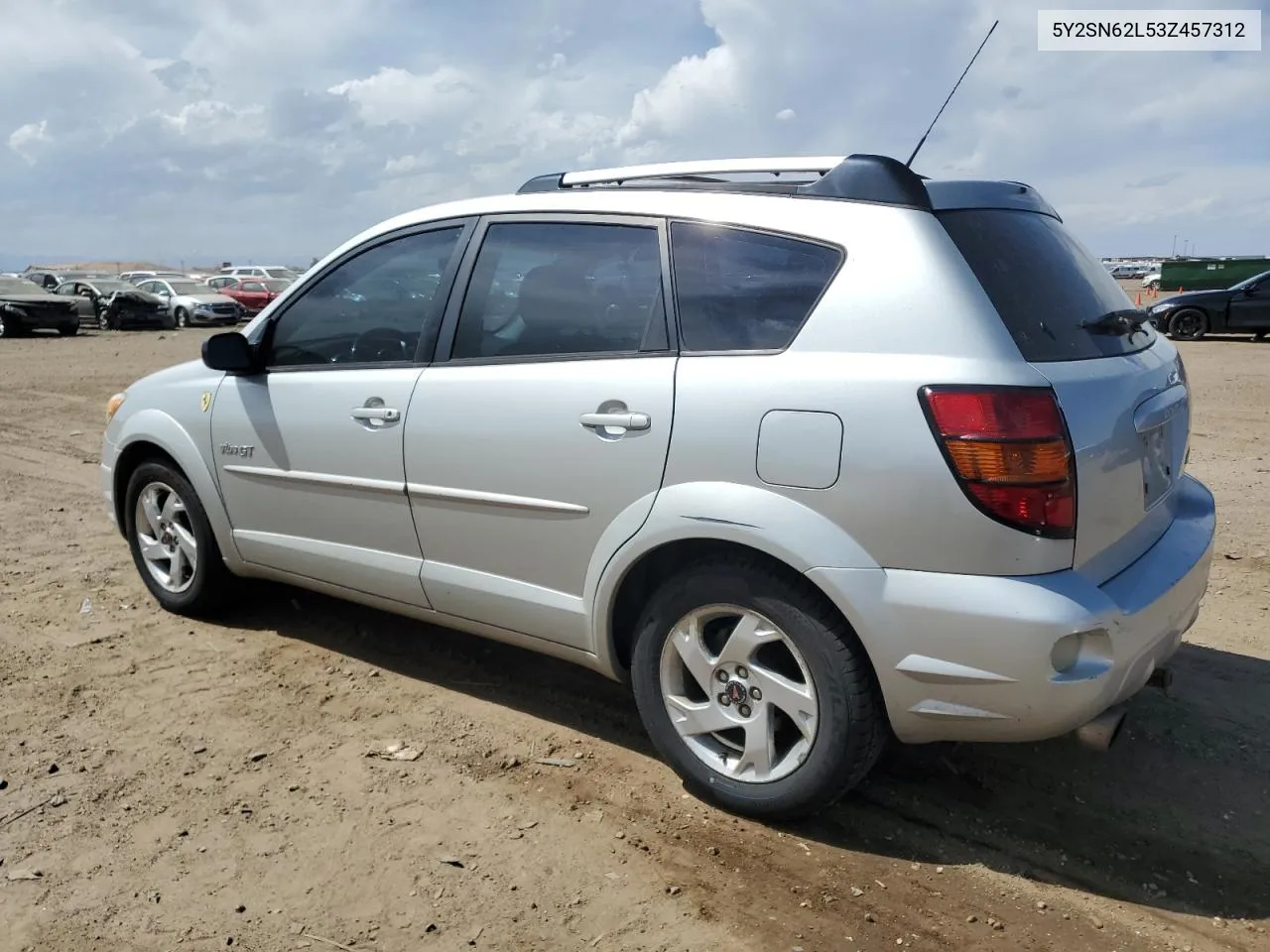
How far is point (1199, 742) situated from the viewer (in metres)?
3.64

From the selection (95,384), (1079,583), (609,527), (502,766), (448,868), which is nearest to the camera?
(1079,583)

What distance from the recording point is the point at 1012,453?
2.62m

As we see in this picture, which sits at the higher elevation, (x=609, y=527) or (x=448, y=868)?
(x=609, y=527)

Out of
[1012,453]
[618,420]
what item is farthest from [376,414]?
[1012,453]

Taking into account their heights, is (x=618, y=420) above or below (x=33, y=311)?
above

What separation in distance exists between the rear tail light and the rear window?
0.18 metres

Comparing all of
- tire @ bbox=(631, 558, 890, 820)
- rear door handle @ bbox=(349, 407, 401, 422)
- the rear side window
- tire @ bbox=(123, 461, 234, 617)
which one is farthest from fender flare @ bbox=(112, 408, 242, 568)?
the rear side window

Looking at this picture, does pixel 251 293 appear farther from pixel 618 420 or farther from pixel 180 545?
pixel 618 420

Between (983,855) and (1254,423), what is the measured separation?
340 inches

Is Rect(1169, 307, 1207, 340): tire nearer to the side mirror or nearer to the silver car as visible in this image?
the silver car

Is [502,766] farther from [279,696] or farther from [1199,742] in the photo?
[1199,742]

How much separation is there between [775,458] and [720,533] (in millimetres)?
265

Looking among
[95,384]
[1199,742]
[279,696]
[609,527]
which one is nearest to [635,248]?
[609,527]

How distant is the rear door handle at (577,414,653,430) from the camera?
3.14 metres
